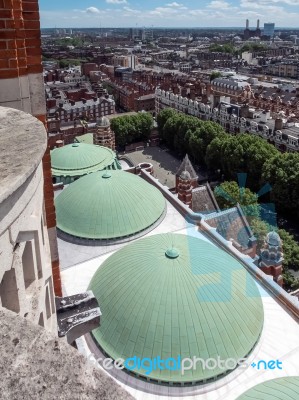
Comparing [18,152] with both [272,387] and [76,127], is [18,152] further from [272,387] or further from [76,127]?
[76,127]

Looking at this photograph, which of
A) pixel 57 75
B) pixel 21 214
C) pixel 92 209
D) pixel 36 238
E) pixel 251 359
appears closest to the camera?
pixel 21 214

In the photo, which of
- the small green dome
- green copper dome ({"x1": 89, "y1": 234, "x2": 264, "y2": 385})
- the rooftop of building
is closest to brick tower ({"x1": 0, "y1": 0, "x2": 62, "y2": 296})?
green copper dome ({"x1": 89, "y1": 234, "x2": 264, "y2": 385})

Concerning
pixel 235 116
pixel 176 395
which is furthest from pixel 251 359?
pixel 235 116

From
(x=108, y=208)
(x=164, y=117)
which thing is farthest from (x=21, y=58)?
(x=164, y=117)

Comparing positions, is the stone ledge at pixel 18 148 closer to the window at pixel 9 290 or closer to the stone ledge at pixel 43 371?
the window at pixel 9 290

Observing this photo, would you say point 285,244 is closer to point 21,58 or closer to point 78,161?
point 78,161

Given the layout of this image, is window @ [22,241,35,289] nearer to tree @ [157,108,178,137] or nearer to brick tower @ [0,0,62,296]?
brick tower @ [0,0,62,296]
